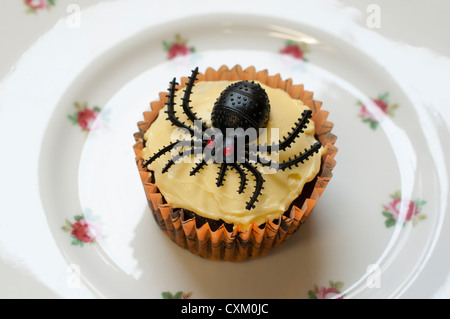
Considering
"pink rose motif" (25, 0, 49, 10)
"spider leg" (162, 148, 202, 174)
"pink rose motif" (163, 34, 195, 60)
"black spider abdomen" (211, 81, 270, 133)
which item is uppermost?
"pink rose motif" (25, 0, 49, 10)

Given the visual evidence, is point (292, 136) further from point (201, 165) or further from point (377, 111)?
point (377, 111)

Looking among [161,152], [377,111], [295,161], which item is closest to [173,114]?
[161,152]

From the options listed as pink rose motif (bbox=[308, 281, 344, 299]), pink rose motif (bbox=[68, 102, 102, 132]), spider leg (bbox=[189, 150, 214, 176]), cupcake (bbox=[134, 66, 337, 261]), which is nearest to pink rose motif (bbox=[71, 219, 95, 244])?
cupcake (bbox=[134, 66, 337, 261])

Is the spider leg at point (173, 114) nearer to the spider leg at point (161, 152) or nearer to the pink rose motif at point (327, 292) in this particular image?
the spider leg at point (161, 152)

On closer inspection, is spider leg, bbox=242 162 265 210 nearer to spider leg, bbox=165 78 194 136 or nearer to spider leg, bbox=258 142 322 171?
spider leg, bbox=258 142 322 171

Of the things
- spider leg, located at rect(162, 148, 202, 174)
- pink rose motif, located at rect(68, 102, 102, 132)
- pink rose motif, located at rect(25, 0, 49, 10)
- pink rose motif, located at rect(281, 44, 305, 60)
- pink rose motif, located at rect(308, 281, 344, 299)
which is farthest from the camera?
pink rose motif, located at rect(281, 44, 305, 60)

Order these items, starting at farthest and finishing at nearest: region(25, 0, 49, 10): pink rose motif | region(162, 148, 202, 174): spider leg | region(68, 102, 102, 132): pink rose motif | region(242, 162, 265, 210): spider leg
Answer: region(25, 0, 49, 10): pink rose motif → region(68, 102, 102, 132): pink rose motif → region(162, 148, 202, 174): spider leg → region(242, 162, 265, 210): spider leg
